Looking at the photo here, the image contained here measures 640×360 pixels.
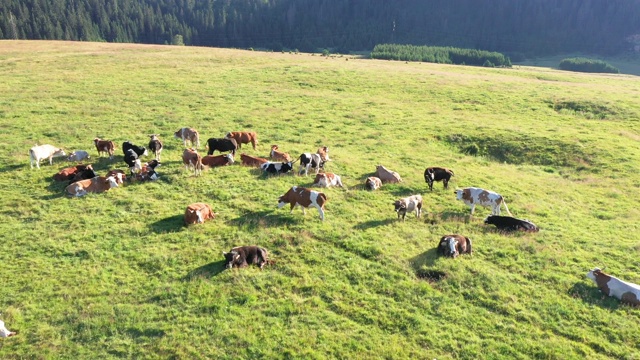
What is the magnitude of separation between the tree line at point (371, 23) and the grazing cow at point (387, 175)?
13142cm

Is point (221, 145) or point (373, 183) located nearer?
point (373, 183)

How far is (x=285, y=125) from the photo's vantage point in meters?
30.0

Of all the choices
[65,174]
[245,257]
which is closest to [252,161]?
[65,174]

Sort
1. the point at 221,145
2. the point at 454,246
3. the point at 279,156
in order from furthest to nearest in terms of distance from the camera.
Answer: the point at 279,156 → the point at 221,145 → the point at 454,246

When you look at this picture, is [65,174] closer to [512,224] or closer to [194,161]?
[194,161]

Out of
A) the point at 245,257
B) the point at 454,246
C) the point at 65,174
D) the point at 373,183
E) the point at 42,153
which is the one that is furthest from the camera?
the point at 42,153

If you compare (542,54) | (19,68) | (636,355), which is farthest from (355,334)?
(542,54)

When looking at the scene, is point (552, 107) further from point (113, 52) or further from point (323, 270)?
point (113, 52)

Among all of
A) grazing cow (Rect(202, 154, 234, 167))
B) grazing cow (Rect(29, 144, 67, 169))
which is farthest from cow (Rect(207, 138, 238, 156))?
grazing cow (Rect(29, 144, 67, 169))

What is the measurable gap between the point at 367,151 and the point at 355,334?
15.9m

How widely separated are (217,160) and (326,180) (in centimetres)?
573

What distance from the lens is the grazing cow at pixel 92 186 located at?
18016 millimetres

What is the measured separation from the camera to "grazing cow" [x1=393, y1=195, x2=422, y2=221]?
55.4ft

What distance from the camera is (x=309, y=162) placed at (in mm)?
20750
